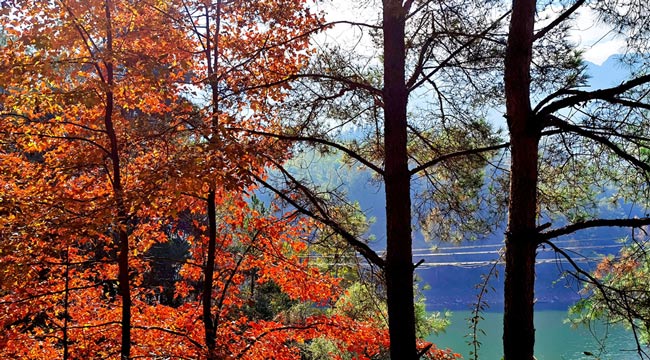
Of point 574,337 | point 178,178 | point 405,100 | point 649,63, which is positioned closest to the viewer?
point 178,178

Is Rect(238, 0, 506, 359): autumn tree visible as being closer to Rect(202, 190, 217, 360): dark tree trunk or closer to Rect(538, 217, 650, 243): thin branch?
Rect(202, 190, 217, 360): dark tree trunk

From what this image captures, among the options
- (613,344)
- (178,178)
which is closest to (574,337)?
(613,344)

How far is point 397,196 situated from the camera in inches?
150

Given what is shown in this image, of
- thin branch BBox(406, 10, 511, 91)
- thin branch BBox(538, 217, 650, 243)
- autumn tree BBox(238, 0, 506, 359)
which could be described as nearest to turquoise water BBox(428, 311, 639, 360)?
autumn tree BBox(238, 0, 506, 359)

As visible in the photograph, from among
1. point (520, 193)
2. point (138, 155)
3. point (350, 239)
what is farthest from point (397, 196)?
point (138, 155)

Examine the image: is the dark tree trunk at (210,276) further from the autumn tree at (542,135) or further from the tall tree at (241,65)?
the autumn tree at (542,135)

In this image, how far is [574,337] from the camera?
27.3m

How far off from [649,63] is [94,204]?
13.0 ft

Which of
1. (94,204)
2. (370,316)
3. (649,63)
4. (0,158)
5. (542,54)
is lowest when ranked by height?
(370,316)

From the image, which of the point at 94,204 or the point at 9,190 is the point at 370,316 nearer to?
the point at 94,204

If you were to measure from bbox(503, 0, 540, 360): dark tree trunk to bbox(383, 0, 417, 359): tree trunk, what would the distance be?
75 centimetres

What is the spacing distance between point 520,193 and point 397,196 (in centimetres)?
95

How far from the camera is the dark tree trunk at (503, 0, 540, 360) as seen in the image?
3.12m

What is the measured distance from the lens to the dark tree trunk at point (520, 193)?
3.12m
